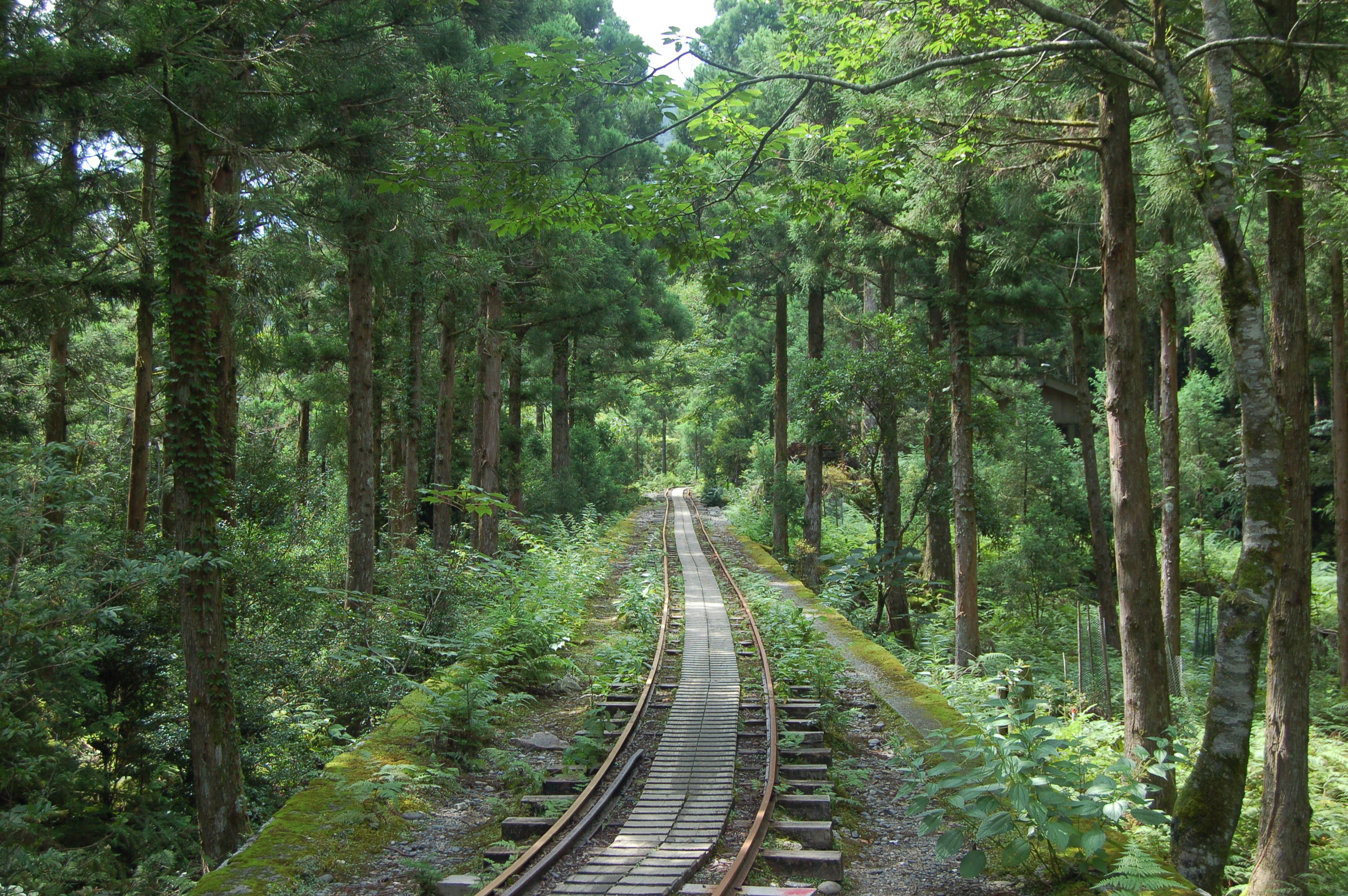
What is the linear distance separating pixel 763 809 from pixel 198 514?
5.81m

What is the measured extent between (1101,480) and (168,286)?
80.2 feet

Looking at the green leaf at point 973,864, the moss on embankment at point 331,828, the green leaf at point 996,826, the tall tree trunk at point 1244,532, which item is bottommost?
the moss on embankment at point 331,828

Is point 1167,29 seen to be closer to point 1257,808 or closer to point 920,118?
point 920,118

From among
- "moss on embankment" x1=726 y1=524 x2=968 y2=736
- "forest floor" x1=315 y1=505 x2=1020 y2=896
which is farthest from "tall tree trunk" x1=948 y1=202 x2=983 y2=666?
"forest floor" x1=315 y1=505 x2=1020 y2=896

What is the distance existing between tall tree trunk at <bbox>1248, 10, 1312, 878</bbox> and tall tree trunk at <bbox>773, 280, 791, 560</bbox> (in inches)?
565

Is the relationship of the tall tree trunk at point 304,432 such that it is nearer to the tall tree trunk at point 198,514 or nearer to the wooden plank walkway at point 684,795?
the tall tree trunk at point 198,514

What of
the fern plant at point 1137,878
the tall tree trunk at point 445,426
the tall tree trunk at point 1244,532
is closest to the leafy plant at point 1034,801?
the fern plant at point 1137,878

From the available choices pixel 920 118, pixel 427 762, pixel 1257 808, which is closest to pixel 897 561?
pixel 1257 808

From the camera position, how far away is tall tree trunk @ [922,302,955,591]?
16594 mm

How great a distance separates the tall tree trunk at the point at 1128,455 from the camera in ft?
22.8

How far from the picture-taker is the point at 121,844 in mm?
7816

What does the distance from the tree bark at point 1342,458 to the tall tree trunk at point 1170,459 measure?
7.23 feet

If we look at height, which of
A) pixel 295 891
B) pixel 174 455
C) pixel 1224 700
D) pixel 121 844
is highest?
pixel 174 455

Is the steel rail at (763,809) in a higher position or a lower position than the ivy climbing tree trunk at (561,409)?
lower
